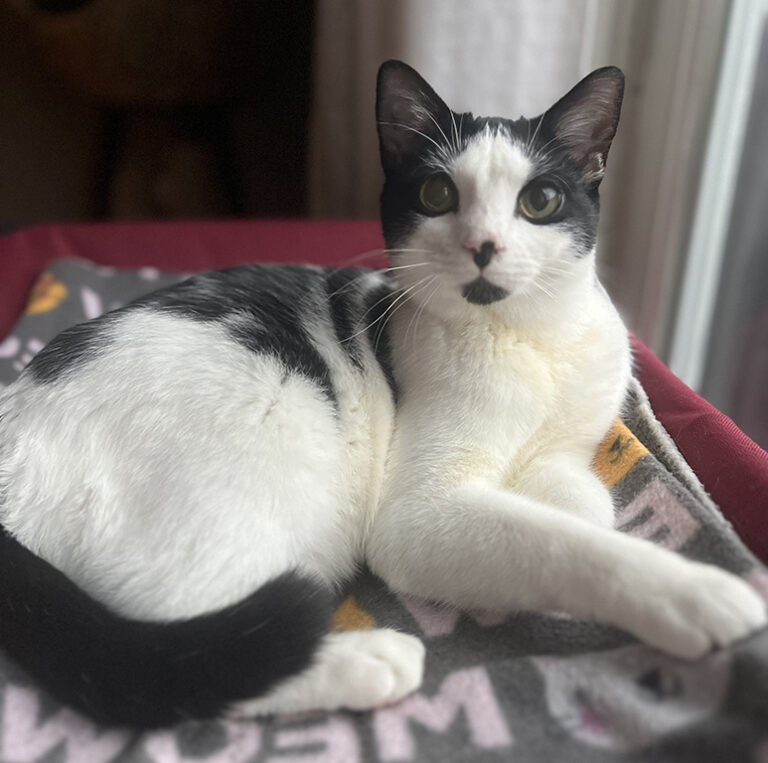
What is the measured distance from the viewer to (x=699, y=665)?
2.02ft

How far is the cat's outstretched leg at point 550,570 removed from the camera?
24.1 inches

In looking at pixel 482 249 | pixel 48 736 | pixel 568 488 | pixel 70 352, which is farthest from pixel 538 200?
pixel 48 736

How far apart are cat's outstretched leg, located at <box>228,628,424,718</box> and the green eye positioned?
516mm

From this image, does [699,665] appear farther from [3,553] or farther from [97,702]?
[3,553]

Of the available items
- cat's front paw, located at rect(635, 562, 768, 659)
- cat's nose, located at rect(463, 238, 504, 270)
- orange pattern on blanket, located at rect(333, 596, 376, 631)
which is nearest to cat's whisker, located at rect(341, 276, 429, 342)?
cat's nose, located at rect(463, 238, 504, 270)

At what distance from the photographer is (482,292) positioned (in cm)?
82

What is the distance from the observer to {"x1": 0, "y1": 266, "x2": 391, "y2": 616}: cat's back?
709 mm

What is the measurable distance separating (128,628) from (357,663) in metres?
0.22

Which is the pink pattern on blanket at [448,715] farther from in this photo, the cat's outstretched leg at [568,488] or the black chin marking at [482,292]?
the black chin marking at [482,292]

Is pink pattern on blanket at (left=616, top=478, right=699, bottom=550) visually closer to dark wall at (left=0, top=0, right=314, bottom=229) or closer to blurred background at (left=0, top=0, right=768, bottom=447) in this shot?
blurred background at (left=0, top=0, right=768, bottom=447)

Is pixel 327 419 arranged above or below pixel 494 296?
below

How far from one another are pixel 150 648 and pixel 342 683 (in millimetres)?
180

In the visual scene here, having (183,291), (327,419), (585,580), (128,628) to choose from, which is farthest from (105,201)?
(585,580)

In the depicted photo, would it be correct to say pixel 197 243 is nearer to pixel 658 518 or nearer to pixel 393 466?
pixel 393 466
